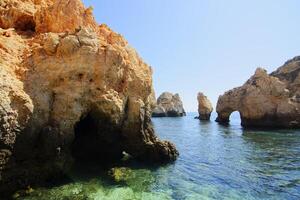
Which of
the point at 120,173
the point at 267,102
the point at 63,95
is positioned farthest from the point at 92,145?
the point at 267,102

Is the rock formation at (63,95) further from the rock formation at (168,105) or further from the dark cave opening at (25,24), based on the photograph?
the rock formation at (168,105)

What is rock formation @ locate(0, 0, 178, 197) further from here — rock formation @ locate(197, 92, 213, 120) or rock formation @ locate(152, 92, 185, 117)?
rock formation @ locate(152, 92, 185, 117)

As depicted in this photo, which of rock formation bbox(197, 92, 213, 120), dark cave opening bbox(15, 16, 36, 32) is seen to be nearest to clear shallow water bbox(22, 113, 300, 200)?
dark cave opening bbox(15, 16, 36, 32)

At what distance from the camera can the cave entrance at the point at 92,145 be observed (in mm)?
18906

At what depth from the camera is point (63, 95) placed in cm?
1535

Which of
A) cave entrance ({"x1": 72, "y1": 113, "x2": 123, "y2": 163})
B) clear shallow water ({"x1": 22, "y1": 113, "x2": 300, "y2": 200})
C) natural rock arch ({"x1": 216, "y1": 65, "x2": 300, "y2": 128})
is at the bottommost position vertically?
clear shallow water ({"x1": 22, "y1": 113, "x2": 300, "y2": 200})

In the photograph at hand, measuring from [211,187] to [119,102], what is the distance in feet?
25.1

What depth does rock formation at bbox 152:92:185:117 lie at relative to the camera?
378 ft

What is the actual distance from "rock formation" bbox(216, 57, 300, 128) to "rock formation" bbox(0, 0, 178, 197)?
35.3 meters

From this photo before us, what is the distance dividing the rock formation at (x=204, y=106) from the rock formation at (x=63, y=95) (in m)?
66.1

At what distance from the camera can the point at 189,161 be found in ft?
73.3

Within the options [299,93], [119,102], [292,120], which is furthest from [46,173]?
[299,93]

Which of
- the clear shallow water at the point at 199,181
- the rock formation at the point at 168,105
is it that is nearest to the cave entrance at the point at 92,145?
the clear shallow water at the point at 199,181

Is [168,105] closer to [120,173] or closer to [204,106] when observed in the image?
[204,106]
